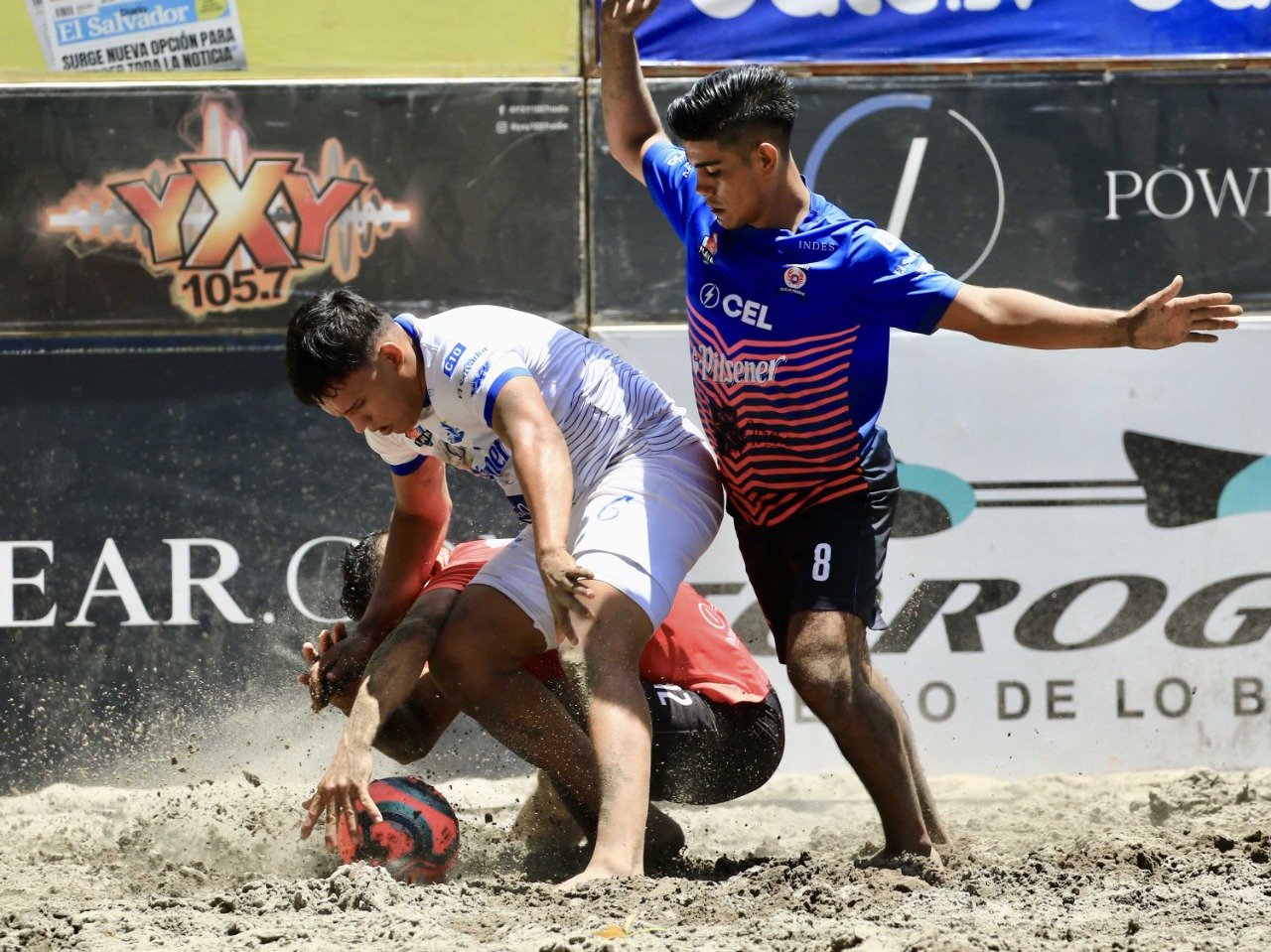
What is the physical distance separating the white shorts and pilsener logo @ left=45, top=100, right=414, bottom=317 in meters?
1.85

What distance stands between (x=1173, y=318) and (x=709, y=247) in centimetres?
113

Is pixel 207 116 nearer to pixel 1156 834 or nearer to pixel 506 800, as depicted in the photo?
pixel 506 800

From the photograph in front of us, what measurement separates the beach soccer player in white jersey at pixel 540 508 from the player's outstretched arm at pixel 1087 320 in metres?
0.82

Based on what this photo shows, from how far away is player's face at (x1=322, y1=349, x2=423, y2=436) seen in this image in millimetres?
3271

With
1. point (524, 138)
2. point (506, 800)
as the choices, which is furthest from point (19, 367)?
point (506, 800)

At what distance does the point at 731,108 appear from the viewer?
11.3 ft

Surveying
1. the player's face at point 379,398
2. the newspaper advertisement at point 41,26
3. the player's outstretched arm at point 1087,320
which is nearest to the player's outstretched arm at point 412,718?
the player's face at point 379,398

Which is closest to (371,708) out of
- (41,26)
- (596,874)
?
(596,874)

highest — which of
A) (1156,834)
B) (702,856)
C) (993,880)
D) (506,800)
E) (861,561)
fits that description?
(861,561)

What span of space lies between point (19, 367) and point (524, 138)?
1953 mm

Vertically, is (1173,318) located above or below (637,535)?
above

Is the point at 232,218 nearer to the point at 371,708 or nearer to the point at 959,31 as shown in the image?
the point at 371,708

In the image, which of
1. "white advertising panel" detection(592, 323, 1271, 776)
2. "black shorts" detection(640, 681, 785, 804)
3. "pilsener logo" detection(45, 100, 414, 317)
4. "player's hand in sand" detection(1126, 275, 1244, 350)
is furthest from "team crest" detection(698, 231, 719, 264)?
"pilsener logo" detection(45, 100, 414, 317)

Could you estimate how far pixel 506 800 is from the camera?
496cm
